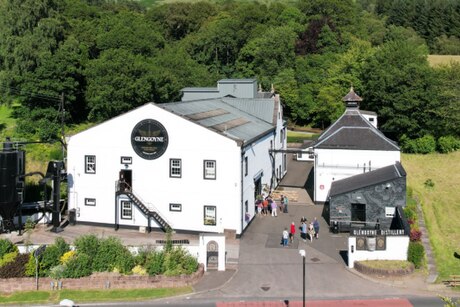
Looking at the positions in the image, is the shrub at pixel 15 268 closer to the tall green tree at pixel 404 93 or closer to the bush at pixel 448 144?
the tall green tree at pixel 404 93

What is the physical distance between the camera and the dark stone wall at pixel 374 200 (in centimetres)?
3912

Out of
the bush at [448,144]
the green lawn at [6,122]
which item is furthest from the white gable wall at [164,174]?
the bush at [448,144]

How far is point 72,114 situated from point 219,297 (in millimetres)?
48622

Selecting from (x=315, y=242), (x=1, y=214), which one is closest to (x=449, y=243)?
(x=315, y=242)

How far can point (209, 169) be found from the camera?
38906mm

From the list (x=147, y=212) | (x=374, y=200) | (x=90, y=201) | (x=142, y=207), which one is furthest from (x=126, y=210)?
(x=374, y=200)

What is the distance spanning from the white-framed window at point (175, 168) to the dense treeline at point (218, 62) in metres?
25.7

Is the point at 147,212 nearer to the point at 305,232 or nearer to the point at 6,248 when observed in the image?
the point at 6,248

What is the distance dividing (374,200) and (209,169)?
43.5ft

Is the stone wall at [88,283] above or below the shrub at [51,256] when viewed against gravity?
below

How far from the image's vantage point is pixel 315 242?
3709cm

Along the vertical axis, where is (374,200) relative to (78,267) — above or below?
above

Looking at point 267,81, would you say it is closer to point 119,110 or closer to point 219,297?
point 119,110

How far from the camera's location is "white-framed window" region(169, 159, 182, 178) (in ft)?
130
